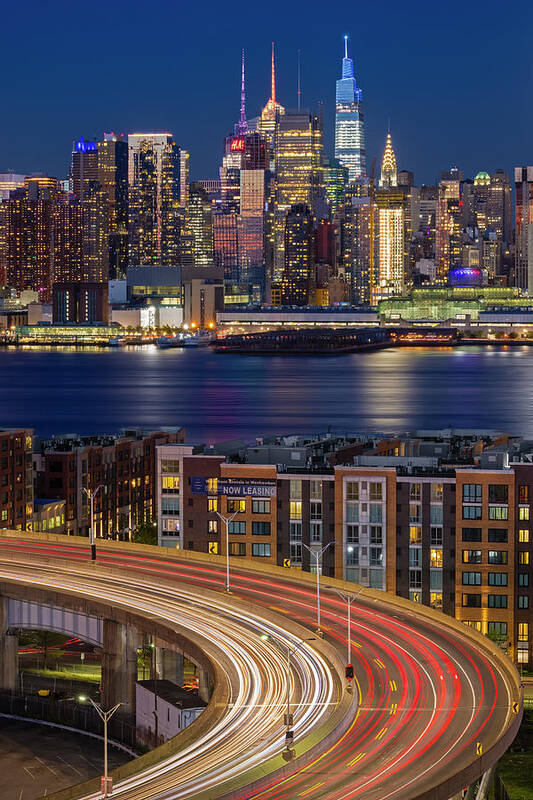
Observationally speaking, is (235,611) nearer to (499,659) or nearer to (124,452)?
(499,659)

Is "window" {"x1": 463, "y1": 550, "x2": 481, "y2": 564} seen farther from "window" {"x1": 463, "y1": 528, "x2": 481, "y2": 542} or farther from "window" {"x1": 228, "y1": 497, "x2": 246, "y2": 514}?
"window" {"x1": 228, "y1": 497, "x2": 246, "y2": 514}

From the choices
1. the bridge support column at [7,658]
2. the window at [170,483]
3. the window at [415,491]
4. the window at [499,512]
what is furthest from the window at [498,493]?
the bridge support column at [7,658]

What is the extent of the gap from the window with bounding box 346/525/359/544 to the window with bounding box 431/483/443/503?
1.86m

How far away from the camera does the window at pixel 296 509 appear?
112 ft

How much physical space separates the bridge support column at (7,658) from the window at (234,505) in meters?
7.69

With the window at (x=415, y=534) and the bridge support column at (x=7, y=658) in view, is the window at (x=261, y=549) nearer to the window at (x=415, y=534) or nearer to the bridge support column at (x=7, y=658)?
the window at (x=415, y=534)

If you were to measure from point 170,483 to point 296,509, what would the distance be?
4.11m

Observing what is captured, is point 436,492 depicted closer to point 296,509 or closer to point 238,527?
point 296,509

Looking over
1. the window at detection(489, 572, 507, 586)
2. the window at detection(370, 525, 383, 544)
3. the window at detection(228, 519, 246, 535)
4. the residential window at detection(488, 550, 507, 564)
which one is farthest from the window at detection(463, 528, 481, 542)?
the window at detection(228, 519, 246, 535)

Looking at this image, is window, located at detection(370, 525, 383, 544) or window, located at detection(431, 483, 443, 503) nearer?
window, located at detection(431, 483, 443, 503)

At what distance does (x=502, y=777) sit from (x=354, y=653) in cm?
341

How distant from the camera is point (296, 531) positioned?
34250 millimetres

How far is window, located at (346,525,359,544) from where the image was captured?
110 ft

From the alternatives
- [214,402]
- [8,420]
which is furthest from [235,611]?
[214,402]
